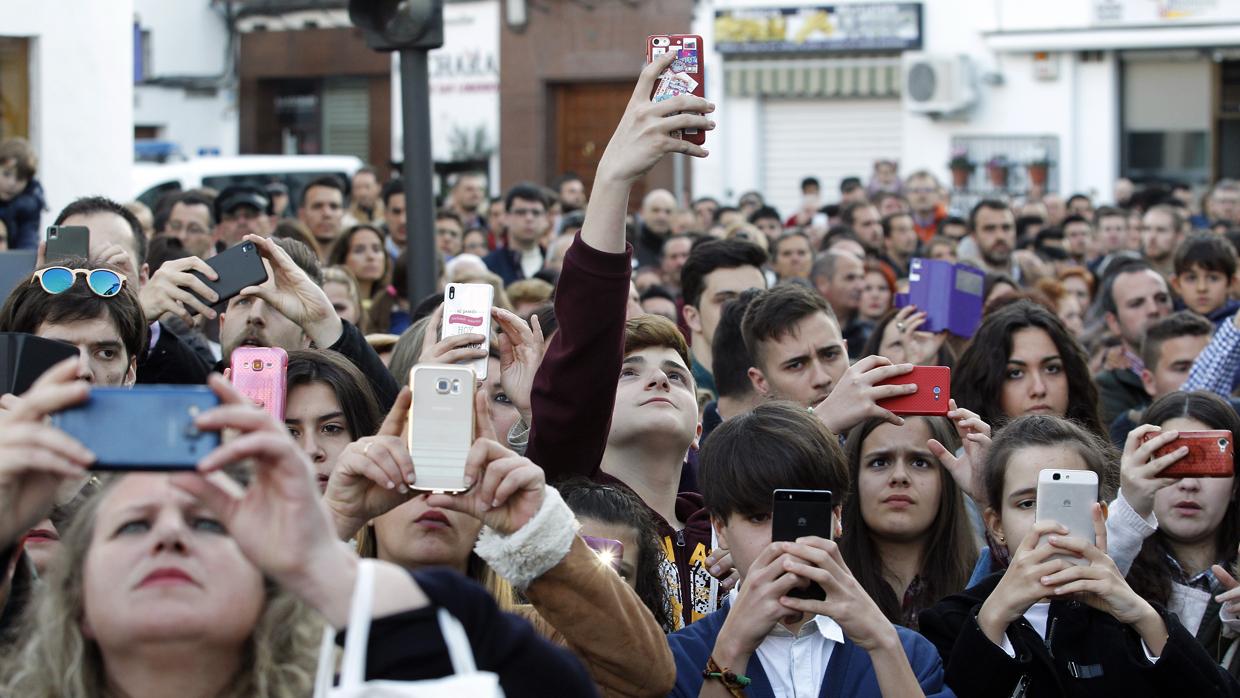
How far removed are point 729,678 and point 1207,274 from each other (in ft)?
20.8

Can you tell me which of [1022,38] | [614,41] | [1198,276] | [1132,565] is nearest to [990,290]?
[1198,276]

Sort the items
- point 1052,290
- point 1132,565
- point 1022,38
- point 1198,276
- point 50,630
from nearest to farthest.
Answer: point 50,630
point 1132,565
point 1198,276
point 1052,290
point 1022,38

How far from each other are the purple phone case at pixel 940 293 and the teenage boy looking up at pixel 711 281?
0.94 m

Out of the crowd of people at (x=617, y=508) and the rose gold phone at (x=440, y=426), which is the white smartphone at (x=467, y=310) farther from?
the rose gold phone at (x=440, y=426)

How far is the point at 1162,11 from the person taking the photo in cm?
2323

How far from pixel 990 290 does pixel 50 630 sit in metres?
7.13

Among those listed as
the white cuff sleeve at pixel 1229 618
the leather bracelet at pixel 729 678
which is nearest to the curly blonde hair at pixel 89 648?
the leather bracelet at pixel 729 678

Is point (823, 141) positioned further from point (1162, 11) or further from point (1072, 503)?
point (1072, 503)

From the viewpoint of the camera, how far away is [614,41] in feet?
86.3

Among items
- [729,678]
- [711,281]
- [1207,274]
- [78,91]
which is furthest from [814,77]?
[729,678]

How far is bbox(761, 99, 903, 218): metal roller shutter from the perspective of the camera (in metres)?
25.5

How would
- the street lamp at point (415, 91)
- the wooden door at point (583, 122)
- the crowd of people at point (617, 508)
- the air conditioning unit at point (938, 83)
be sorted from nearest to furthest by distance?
the crowd of people at point (617, 508) → the street lamp at point (415, 91) → the air conditioning unit at point (938, 83) → the wooden door at point (583, 122)

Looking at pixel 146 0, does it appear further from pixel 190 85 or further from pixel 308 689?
pixel 308 689

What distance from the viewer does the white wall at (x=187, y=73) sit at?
89.4 feet
